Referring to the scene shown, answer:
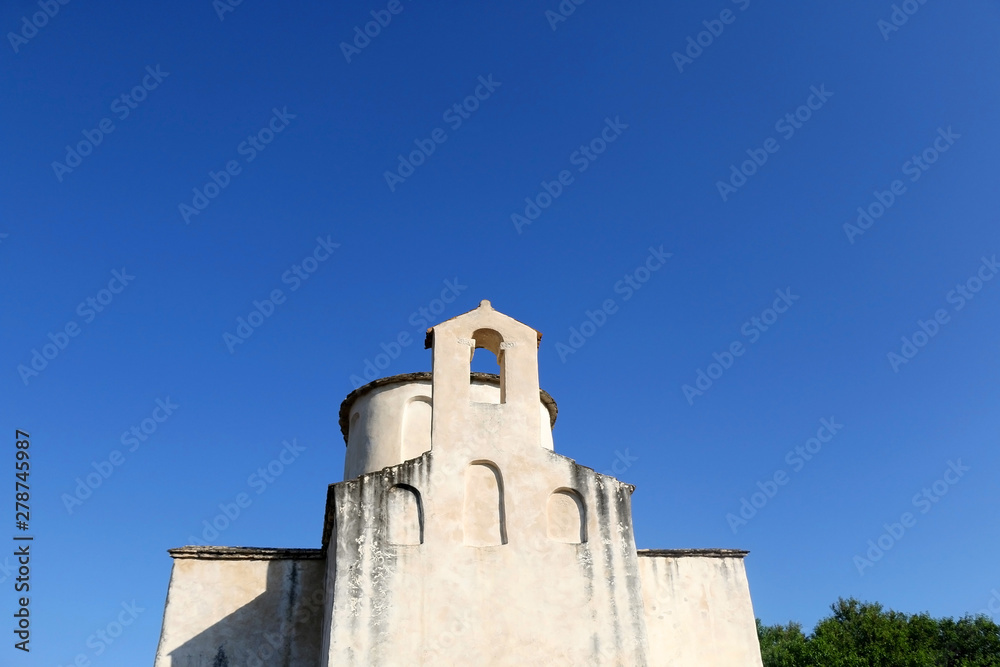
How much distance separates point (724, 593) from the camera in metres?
14.5

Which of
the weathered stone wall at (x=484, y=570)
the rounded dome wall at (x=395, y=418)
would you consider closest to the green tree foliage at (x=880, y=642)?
the rounded dome wall at (x=395, y=418)

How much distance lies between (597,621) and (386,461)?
9.11 metres


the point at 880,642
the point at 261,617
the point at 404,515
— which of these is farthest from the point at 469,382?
the point at 880,642

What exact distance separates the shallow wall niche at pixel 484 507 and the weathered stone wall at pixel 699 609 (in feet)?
12.7

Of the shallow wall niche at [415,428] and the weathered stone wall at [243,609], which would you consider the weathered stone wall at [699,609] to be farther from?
the shallow wall niche at [415,428]

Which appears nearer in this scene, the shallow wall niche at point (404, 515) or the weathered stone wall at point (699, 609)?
the shallow wall niche at point (404, 515)

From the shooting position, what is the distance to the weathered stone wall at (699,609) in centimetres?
1392

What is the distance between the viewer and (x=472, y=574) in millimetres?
11383

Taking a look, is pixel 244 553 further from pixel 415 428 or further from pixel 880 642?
pixel 880 642

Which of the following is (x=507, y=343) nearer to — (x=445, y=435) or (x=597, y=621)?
(x=445, y=435)

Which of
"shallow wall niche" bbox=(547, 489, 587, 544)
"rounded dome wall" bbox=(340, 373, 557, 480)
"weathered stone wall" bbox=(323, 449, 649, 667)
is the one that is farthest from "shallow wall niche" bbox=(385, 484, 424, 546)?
"rounded dome wall" bbox=(340, 373, 557, 480)

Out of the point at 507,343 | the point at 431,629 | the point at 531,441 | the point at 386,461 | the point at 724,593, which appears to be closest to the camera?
the point at 431,629

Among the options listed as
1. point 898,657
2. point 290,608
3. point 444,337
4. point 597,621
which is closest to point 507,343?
point 444,337

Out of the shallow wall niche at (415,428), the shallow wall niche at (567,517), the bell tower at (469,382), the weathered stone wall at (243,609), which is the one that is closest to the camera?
the shallow wall niche at (567,517)
